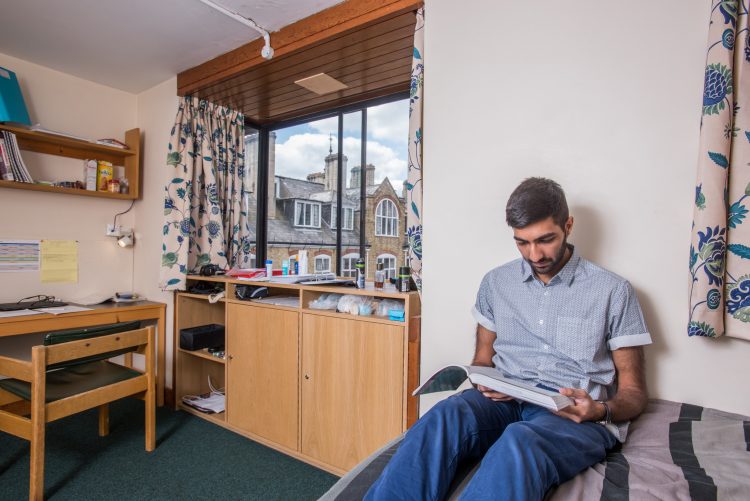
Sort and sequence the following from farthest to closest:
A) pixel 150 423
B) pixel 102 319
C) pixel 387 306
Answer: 1. pixel 102 319
2. pixel 150 423
3. pixel 387 306

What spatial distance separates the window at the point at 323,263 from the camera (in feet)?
9.98

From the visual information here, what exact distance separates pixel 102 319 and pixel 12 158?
110 cm

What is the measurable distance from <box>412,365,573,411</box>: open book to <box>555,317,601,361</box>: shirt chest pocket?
0.66 feet

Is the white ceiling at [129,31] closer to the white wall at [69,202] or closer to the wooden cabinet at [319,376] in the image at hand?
the white wall at [69,202]

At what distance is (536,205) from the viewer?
1.24 m

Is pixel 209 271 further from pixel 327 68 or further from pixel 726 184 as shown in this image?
pixel 726 184

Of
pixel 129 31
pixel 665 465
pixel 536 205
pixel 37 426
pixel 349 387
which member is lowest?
pixel 37 426

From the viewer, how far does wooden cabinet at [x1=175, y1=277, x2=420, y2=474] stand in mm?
1878

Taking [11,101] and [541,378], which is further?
[11,101]

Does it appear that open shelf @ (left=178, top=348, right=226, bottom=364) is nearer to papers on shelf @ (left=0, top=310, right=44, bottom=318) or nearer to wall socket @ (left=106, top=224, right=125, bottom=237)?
papers on shelf @ (left=0, top=310, right=44, bottom=318)

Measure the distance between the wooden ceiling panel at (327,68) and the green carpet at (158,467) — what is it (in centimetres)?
221

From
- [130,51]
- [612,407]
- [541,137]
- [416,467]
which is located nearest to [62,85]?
[130,51]

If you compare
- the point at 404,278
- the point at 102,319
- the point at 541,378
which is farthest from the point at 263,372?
the point at 541,378

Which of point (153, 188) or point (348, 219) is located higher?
point (153, 188)
